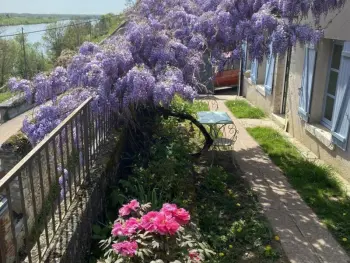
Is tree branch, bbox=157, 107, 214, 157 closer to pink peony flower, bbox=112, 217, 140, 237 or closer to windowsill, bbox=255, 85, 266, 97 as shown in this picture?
pink peony flower, bbox=112, 217, 140, 237

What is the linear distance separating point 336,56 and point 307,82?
0.79 metres

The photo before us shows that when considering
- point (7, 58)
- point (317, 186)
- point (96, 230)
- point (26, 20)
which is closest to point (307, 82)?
point (317, 186)

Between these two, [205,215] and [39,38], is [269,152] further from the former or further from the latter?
[39,38]

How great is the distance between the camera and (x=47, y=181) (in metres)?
2.93

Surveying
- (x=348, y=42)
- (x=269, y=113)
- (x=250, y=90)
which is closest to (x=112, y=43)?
(x=348, y=42)

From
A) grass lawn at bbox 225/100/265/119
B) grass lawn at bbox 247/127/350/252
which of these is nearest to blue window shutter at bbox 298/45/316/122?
grass lawn at bbox 247/127/350/252

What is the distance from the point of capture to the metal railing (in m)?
2.23

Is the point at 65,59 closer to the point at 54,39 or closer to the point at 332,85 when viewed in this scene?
the point at 332,85

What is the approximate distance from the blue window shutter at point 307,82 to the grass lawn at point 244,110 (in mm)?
2632

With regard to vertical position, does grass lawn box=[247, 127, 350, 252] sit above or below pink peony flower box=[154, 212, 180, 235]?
below

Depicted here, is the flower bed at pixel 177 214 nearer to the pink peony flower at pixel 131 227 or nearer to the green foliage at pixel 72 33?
the pink peony flower at pixel 131 227

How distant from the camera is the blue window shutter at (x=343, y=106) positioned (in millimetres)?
5684

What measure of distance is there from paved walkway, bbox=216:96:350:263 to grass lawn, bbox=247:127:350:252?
0.36ft

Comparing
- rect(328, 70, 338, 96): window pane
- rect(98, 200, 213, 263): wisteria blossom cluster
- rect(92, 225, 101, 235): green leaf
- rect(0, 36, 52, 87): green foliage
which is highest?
rect(328, 70, 338, 96): window pane
